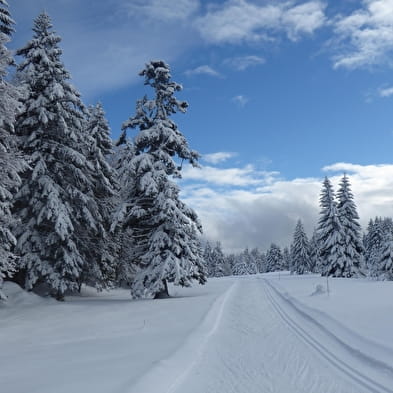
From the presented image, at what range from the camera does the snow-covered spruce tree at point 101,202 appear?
2275 centimetres

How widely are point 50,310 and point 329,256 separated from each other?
3443 cm

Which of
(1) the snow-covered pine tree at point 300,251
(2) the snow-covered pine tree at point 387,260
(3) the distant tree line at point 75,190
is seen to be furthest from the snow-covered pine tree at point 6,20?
(1) the snow-covered pine tree at point 300,251

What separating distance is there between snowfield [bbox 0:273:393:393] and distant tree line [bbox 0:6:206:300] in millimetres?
5051

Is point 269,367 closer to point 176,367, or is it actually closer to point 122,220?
point 176,367

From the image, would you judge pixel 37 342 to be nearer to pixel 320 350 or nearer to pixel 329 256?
pixel 320 350

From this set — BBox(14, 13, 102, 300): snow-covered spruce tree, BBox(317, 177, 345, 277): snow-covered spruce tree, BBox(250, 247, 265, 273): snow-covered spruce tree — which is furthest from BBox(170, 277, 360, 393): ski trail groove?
BBox(250, 247, 265, 273): snow-covered spruce tree

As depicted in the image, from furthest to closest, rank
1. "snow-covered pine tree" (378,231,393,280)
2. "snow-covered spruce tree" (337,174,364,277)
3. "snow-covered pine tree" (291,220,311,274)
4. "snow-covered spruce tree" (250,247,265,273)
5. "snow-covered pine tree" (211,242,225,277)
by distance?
1. "snow-covered spruce tree" (250,247,265,273)
2. "snow-covered pine tree" (211,242,225,277)
3. "snow-covered pine tree" (291,220,311,274)
4. "snow-covered spruce tree" (337,174,364,277)
5. "snow-covered pine tree" (378,231,393,280)

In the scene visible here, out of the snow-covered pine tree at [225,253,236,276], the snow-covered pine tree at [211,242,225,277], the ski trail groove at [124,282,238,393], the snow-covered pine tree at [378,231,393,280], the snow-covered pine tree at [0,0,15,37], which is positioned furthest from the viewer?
the snow-covered pine tree at [225,253,236,276]

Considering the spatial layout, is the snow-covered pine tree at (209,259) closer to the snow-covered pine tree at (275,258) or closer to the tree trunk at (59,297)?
the snow-covered pine tree at (275,258)

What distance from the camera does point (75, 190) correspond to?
19.8m

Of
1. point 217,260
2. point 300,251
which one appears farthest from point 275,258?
point 300,251

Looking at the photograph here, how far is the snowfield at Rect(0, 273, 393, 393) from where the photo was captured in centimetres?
558

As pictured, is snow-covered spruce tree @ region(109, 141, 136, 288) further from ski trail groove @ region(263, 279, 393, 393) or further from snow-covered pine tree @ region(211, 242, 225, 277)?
snow-covered pine tree @ region(211, 242, 225, 277)

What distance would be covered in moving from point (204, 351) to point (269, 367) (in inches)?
69.3
